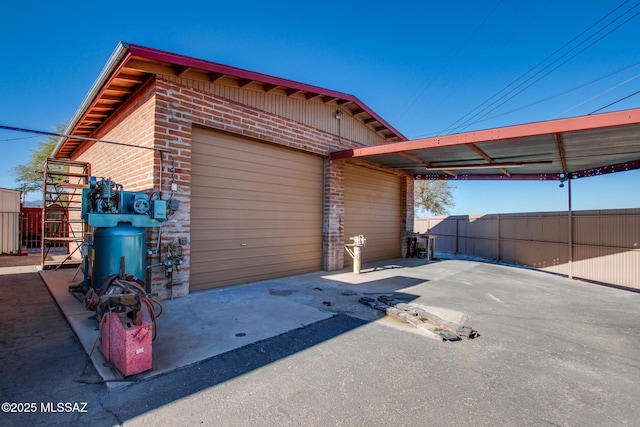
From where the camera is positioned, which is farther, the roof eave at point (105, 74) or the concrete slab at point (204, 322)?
the roof eave at point (105, 74)

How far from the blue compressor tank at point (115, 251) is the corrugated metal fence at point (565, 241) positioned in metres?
10.3

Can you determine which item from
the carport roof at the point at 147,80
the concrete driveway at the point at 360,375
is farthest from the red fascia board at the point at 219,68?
the concrete driveway at the point at 360,375

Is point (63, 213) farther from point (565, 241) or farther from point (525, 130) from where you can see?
point (565, 241)

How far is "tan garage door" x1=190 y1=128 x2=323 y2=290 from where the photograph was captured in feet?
17.9

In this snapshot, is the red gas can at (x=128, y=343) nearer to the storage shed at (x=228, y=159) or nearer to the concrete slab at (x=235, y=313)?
the concrete slab at (x=235, y=313)

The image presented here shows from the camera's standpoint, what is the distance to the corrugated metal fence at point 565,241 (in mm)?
7320

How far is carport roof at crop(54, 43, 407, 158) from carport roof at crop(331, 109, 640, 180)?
69.8 inches

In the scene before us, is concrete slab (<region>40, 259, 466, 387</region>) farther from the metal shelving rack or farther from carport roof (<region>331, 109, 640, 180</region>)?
carport roof (<region>331, 109, 640, 180</region>)

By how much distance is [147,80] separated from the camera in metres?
5.02

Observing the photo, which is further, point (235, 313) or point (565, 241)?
point (565, 241)

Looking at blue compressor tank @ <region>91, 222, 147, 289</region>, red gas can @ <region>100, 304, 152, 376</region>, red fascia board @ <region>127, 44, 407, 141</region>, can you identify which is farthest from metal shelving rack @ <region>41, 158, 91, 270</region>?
red gas can @ <region>100, 304, 152, 376</region>

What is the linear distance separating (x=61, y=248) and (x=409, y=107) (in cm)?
1815

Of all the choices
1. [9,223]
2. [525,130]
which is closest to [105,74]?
[525,130]

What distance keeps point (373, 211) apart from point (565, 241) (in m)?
5.82
